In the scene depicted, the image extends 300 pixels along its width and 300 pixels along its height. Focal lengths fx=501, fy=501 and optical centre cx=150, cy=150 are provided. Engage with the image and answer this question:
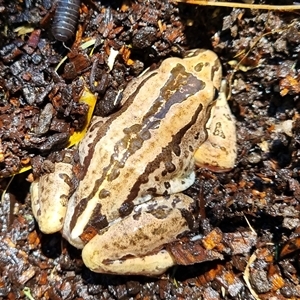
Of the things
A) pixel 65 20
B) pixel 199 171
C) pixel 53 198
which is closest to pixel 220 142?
pixel 199 171

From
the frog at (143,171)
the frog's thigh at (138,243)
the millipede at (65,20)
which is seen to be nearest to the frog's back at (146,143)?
the frog at (143,171)

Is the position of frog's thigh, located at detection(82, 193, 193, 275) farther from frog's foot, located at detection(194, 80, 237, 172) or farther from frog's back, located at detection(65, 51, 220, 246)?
frog's foot, located at detection(194, 80, 237, 172)

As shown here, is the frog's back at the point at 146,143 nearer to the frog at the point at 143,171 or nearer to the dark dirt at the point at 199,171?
the frog at the point at 143,171

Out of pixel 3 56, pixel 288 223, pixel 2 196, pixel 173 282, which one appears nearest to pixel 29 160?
pixel 2 196

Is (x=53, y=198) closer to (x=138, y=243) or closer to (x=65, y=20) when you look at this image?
(x=138, y=243)

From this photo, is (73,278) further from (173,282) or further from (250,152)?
(250,152)
